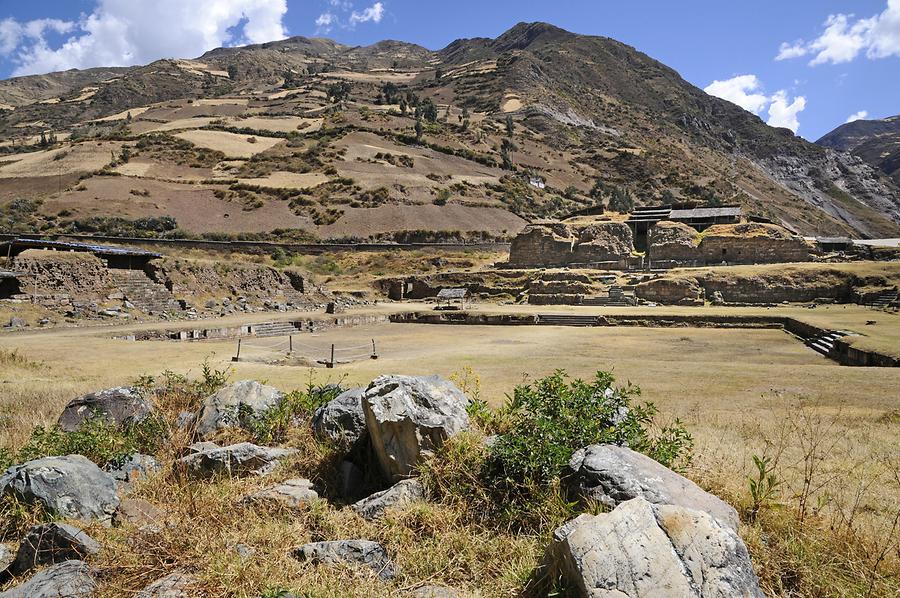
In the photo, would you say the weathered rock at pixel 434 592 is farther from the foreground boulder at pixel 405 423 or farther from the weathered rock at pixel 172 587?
the weathered rock at pixel 172 587

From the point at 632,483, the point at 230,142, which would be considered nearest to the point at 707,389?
the point at 632,483

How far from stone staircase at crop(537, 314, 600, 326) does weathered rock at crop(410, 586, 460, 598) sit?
2478 cm

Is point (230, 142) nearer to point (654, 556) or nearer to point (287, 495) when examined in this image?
point (287, 495)

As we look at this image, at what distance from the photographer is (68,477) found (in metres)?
4.55

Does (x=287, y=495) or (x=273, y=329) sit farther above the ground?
(x=287, y=495)

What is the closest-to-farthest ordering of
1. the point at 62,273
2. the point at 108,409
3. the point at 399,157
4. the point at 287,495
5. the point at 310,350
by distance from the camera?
the point at 287,495, the point at 108,409, the point at 310,350, the point at 62,273, the point at 399,157

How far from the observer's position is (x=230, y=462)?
5.39 metres

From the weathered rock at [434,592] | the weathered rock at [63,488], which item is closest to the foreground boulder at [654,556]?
the weathered rock at [434,592]

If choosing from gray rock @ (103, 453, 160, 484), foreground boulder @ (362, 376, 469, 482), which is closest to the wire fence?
gray rock @ (103, 453, 160, 484)

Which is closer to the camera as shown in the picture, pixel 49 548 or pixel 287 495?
pixel 49 548

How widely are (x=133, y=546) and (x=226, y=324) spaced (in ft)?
72.7

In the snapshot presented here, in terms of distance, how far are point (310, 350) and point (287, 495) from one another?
47.9ft

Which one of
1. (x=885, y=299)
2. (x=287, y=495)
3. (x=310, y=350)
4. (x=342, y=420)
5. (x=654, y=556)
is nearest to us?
(x=654, y=556)

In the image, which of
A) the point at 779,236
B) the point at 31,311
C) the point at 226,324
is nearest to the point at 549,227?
the point at 779,236
